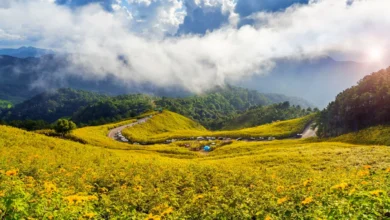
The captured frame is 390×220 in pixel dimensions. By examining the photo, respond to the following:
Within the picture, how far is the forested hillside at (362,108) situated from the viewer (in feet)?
263

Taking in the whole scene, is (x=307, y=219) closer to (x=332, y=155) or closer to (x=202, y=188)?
(x=202, y=188)

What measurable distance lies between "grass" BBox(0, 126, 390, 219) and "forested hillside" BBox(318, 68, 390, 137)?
4533 cm

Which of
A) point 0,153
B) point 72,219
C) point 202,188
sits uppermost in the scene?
point 0,153

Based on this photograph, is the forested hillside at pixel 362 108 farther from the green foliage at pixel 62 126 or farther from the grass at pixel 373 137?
the green foliage at pixel 62 126

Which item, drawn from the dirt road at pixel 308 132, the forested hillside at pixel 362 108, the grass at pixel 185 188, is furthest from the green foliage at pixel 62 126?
the dirt road at pixel 308 132

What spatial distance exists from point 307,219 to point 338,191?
3.97 meters

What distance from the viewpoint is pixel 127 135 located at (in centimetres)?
14325

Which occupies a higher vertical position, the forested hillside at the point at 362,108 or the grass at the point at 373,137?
the forested hillside at the point at 362,108

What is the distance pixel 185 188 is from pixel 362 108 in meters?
79.8

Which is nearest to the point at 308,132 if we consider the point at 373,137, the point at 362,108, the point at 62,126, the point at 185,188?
the point at 362,108

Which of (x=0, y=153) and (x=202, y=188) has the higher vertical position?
(x=0, y=153)

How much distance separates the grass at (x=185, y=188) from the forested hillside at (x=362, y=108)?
45.3m

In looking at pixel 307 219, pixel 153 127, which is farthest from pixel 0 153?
pixel 153 127

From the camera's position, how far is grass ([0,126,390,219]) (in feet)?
41.6
